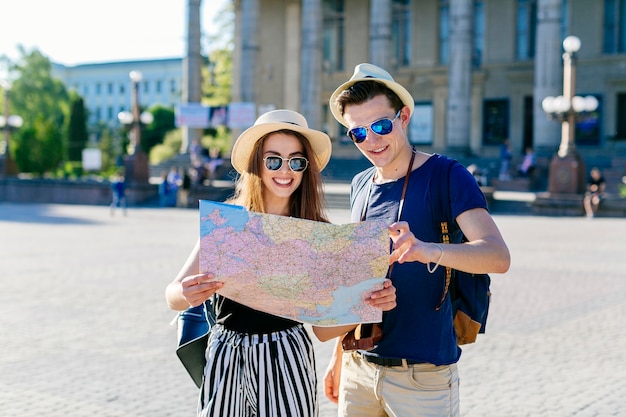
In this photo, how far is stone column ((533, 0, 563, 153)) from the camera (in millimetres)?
35031

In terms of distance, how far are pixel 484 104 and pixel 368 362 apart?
43286 millimetres

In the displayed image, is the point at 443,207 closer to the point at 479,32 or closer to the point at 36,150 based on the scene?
the point at 479,32

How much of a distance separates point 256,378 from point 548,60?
34389mm

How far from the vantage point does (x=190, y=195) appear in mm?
32438

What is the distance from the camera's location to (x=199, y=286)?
9.43 feet

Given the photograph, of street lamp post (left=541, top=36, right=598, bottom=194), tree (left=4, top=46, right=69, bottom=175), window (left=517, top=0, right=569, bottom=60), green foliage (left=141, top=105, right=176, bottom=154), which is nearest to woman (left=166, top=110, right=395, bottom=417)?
street lamp post (left=541, top=36, right=598, bottom=194)

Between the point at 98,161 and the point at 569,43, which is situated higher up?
the point at 569,43

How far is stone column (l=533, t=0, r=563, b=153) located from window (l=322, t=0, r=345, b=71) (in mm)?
16239

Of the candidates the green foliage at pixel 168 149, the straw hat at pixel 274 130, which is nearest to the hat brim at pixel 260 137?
the straw hat at pixel 274 130

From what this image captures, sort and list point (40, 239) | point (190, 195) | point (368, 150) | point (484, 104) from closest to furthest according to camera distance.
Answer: point (368, 150) → point (40, 239) → point (190, 195) → point (484, 104)

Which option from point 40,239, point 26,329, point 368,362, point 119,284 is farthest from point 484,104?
point 368,362

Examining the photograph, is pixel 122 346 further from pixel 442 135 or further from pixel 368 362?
pixel 442 135

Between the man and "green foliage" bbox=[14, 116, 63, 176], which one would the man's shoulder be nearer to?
the man

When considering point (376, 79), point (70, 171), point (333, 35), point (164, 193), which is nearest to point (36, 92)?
point (70, 171)
